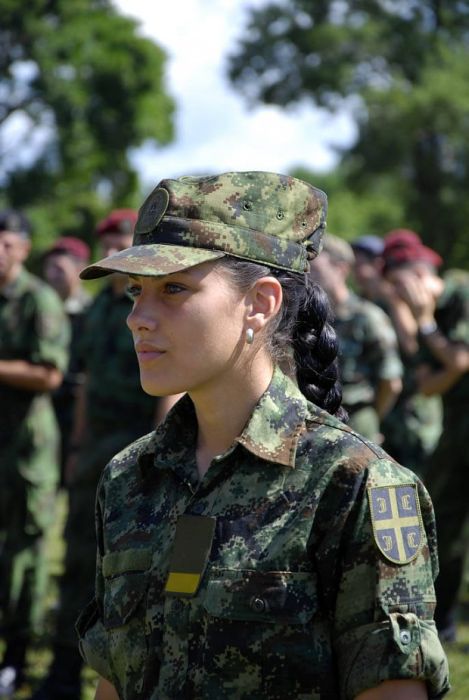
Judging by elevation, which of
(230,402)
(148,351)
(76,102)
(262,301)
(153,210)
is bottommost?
(76,102)

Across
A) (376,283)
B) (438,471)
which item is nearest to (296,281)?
(438,471)

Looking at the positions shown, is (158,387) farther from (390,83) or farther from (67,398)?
(390,83)

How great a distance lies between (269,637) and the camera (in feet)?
7.22

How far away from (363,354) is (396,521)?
4065mm

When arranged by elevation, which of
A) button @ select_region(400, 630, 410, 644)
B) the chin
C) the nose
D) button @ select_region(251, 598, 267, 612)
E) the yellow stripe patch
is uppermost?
the nose

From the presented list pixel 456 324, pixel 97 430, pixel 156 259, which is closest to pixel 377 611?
pixel 156 259

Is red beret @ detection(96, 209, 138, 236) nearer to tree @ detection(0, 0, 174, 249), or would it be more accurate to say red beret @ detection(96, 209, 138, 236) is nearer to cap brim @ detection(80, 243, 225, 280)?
cap brim @ detection(80, 243, 225, 280)

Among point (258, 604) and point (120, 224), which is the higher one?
point (258, 604)

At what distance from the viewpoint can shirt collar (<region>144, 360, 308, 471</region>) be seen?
2.35 m

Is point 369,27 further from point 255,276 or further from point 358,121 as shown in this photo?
point 255,276

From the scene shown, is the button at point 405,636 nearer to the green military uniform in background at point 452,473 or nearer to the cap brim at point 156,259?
the cap brim at point 156,259

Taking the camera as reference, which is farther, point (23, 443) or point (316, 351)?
point (23, 443)

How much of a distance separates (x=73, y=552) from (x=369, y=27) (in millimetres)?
34290

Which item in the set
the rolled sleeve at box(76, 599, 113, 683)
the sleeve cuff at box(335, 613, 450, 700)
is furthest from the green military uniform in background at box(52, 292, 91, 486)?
the sleeve cuff at box(335, 613, 450, 700)
